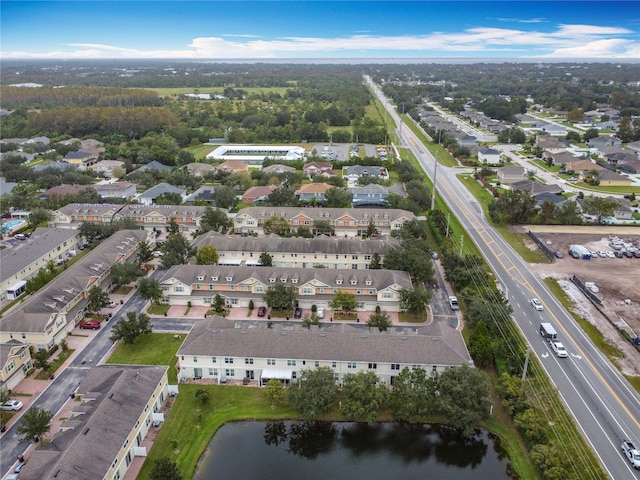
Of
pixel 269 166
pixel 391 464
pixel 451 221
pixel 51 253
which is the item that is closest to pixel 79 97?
pixel 269 166

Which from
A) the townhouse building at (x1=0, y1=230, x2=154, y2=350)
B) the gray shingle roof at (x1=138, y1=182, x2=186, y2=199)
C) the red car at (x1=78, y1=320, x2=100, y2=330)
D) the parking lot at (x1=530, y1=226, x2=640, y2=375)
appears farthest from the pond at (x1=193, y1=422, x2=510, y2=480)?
the gray shingle roof at (x1=138, y1=182, x2=186, y2=199)

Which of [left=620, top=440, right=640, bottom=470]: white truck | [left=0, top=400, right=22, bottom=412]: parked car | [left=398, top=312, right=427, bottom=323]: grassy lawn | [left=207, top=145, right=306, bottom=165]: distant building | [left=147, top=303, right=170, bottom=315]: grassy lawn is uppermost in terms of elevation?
[left=620, top=440, right=640, bottom=470]: white truck

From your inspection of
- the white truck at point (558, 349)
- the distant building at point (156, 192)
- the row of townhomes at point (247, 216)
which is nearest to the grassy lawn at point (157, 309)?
the row of townhomes at point (247, 216)

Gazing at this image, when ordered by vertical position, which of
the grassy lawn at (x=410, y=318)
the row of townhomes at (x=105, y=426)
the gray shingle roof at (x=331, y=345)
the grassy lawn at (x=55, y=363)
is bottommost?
the grassy lawn at (x=410, y=318)

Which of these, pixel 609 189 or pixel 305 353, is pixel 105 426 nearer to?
pixel 305 353

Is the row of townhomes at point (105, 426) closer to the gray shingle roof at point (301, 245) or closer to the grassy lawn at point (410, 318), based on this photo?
the grassy lawn at point (410, 318)

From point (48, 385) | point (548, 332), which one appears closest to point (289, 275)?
point (48, 385)

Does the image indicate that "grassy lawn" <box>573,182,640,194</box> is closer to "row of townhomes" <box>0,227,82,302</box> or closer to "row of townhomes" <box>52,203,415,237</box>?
"row of townhomes" <box>52,203,415,237</box>
